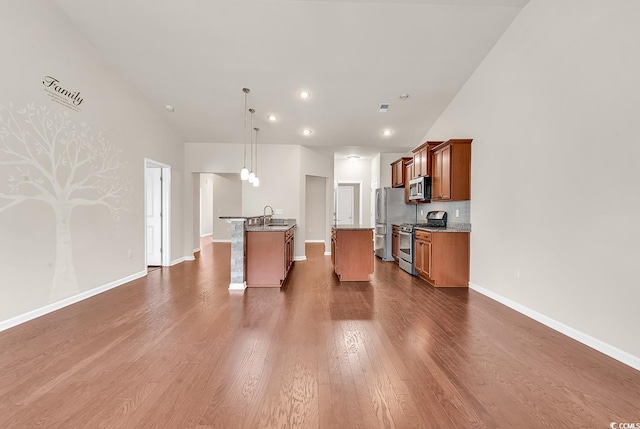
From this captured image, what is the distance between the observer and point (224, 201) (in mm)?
10242

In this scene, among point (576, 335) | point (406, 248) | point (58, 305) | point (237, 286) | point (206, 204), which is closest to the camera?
point (576, 335)

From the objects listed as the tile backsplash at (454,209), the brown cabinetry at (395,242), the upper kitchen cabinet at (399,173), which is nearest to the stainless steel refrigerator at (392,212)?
the brown cabinetry at (395,242)

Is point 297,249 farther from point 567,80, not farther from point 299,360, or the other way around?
point 567,80

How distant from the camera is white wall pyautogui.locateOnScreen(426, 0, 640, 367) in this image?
2357mm

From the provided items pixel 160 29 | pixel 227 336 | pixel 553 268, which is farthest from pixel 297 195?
pixel 553 268

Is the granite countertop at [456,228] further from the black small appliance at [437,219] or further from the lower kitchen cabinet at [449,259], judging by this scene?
the black small appliance at [437,219]

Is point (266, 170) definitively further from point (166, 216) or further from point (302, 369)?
point (302, 369)

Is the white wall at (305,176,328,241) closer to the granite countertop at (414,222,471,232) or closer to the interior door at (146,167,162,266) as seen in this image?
the interior door at (146,167,162,266)

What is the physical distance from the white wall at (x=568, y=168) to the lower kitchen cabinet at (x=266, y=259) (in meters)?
3.07

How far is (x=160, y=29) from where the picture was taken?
376 cm

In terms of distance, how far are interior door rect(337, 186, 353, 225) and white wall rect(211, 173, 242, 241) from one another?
3569 mm

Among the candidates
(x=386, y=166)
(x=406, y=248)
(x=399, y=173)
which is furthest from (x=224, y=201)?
(x=406, y=248)

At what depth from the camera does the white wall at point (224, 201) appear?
1016 cm

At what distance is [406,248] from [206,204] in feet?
27.9
